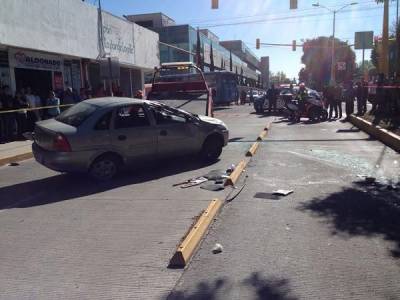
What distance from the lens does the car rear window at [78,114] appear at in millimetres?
8648

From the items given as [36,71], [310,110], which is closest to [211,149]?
[36,71]

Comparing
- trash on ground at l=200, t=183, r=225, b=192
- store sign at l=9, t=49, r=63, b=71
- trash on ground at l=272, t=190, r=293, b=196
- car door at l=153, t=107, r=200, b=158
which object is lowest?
trash on ground at l=272, t=190, r=293, b=196

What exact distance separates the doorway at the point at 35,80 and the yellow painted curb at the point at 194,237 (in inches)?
546

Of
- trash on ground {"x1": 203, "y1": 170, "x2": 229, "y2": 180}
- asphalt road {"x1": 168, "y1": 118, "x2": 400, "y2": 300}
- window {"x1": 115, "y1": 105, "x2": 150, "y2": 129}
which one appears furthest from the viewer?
window {"x1": 115, "y1": 105, "x2": 150, "y2": 129}

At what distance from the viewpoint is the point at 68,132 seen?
829cm

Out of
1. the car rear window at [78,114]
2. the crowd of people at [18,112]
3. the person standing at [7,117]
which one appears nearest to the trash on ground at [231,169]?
the car rear window at [78,114]

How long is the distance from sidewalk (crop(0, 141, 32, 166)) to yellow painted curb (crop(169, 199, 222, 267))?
22.6 ft

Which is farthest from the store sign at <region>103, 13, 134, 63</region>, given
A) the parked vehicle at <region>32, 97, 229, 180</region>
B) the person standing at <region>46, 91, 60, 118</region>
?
the parked vehicle at <region>32, 97, 229, 180</region>

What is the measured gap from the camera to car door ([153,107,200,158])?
9555mm

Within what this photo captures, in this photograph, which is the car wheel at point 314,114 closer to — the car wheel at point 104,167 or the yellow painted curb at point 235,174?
the yellow painted curb at point 235,174

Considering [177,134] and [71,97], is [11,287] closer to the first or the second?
[177,134]

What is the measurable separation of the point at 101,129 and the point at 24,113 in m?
8.04

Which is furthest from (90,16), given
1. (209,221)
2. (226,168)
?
(209,221)

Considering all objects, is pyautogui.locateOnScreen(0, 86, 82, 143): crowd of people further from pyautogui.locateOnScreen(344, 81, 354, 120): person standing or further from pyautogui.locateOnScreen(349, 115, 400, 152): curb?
pyautogui.locateOnScreen(344, 81, 354, 120): person standing
